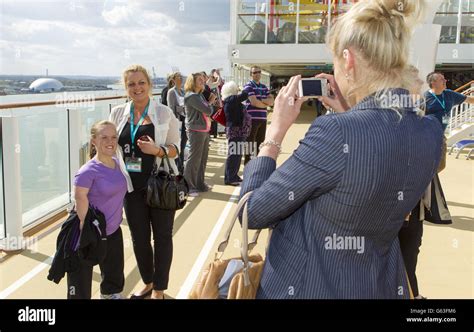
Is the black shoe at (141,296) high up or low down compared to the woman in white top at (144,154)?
down

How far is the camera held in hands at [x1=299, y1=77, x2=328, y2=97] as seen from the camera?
1.51 metres

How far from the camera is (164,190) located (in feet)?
11.0

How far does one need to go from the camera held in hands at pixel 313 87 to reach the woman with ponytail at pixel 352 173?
0.06m

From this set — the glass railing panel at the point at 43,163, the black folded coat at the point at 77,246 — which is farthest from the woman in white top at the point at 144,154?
the glass railing panel at the point at 43,163

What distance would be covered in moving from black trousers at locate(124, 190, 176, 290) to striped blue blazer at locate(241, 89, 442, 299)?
226 centimetres

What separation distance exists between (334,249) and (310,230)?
95 millimetres

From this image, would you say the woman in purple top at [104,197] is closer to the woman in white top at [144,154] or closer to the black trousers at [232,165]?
the woman in white top at [144,154]

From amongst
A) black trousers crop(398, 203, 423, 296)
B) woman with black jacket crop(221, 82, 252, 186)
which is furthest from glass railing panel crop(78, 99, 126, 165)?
black trousers crop(398, 203, 423, 296)

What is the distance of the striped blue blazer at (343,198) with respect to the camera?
123 cm
